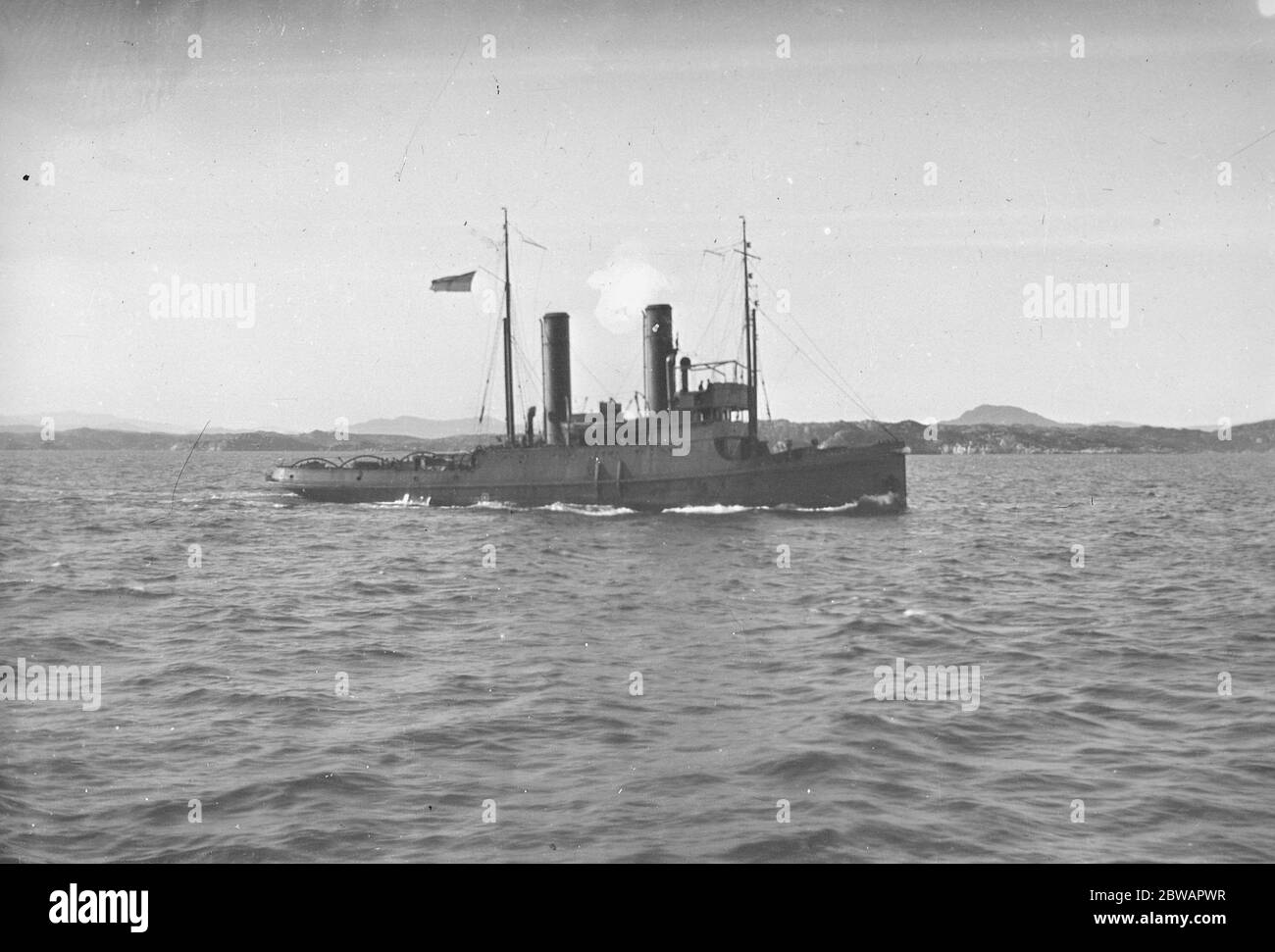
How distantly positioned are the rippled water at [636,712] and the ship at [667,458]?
1190 centimetres

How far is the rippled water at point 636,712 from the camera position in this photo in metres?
6.68

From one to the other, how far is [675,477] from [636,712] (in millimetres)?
26466

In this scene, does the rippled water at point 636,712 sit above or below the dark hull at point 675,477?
below

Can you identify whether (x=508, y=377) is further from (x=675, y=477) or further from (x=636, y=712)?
(x=636, y=712)

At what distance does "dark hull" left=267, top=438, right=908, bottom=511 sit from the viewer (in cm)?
3547

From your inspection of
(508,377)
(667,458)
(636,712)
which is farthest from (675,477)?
(636,712)

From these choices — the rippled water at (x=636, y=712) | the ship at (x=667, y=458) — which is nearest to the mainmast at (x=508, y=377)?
the ship at (x=667, y=458)

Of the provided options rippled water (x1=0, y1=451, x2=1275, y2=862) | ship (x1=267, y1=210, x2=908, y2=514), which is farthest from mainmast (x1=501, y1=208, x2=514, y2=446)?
rippled water (x1=0, y1=451, x2=1275, y2=862)

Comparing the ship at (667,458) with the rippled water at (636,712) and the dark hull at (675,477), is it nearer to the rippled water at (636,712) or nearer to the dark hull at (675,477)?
the dark hull at (675,477)

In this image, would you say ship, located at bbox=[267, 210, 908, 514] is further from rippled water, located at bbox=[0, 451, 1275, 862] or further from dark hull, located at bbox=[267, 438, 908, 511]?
rippled water, located at bbox=[0, 451, 1275, 862]

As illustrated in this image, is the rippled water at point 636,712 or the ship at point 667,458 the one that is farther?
the ship at point 667,458

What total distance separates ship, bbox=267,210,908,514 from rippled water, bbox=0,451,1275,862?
39.0 feet

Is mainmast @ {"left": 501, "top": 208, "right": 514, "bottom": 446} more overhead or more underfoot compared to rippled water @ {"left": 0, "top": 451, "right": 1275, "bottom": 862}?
more overhead

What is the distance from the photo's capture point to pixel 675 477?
118ft
